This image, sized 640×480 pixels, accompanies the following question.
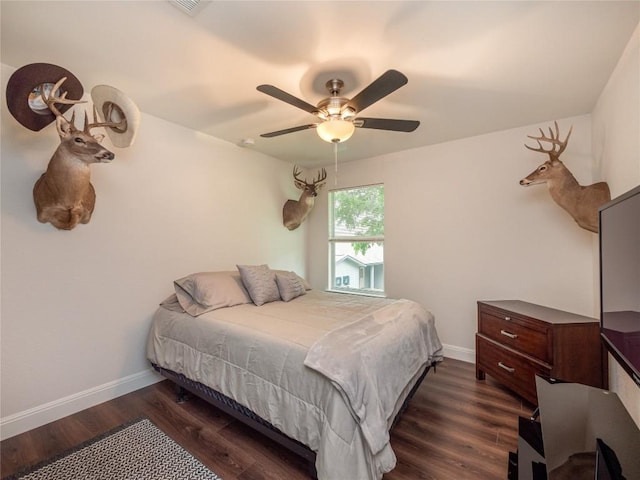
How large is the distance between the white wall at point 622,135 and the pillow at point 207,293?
9.26 ft

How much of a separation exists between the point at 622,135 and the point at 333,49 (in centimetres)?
202

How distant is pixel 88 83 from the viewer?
2.20m

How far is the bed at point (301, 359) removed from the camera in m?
1.41

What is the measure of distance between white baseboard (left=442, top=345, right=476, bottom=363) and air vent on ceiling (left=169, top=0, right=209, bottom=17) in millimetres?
3873

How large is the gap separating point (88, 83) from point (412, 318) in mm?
3190

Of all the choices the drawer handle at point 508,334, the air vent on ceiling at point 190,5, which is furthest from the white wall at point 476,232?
the air vent on ceiling at point 190,5

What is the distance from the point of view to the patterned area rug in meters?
1.63

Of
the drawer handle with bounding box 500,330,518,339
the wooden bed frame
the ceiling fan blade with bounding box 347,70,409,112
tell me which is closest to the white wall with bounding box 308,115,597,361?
the drawer handle with bounding box 500,330,518,339

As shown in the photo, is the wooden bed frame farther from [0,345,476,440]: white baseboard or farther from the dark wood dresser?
the dark wood dresser

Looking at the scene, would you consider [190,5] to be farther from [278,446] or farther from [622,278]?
[278,446]

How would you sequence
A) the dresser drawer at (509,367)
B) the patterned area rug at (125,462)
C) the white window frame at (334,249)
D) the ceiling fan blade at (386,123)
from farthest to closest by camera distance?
the white window frame at (334,249) < the dresser drawer at (509,367) < the ceiling fan blade at (386,123) < the patterned area rug at (125,462)

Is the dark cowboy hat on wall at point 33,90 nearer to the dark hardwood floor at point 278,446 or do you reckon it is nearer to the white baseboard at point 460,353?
the dark hardwood floor at point 278,446

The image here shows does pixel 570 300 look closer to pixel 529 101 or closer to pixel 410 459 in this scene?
pixel 529 101

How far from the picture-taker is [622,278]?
4.16 feet
